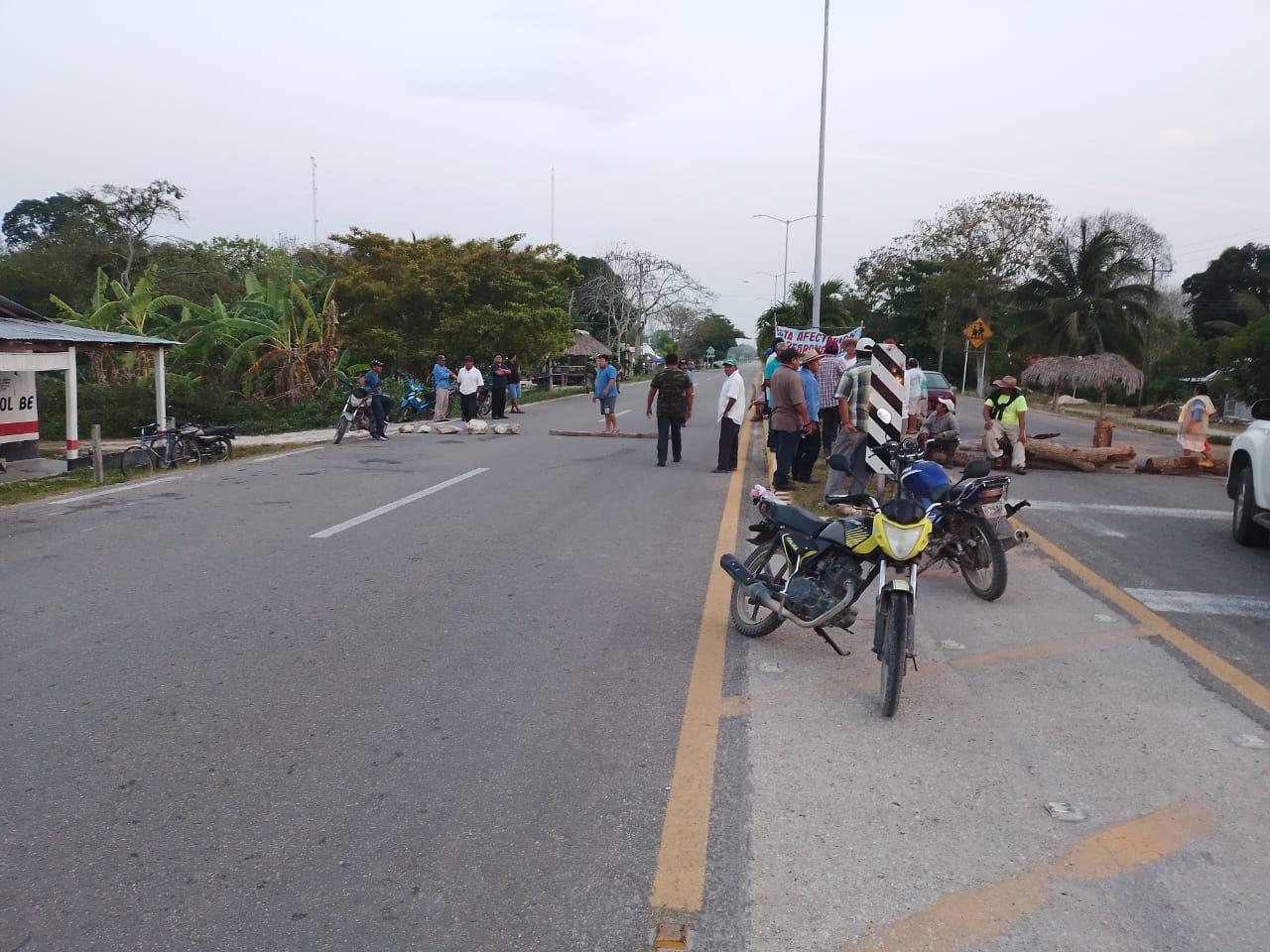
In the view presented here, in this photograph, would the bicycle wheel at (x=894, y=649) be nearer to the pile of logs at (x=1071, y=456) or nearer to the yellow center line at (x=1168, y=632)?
the yellow center line at (x=1168, y=632)

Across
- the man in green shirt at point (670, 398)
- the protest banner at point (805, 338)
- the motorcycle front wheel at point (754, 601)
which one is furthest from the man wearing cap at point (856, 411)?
the protest banner at point (805, 338)

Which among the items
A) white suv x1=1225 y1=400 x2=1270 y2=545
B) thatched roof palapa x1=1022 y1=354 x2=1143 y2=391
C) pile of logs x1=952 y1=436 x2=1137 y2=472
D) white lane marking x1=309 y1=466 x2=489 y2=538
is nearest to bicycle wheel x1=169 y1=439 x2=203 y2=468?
white lane marking x1=309 y1=466 x2=489 y2=538

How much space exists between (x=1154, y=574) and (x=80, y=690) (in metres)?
7.79

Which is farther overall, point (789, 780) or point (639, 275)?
→ point (639, 275)

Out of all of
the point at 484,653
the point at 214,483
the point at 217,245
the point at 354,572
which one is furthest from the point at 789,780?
the point at 217,245

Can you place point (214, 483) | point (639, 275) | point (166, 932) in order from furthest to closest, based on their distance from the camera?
point (639, 275) → point (214, 483) → point (166, 932)

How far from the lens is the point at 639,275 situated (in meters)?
69.0

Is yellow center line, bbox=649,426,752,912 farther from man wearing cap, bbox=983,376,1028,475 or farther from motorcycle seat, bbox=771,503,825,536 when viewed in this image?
man wearing cap, bbox=983,376,1028,475

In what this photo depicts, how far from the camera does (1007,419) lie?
14.6m

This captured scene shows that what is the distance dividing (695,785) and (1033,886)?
1328mm

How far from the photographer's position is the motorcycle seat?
232 inches

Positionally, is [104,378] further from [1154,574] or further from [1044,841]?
[1044,841]

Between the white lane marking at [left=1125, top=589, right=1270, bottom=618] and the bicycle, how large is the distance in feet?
47.3

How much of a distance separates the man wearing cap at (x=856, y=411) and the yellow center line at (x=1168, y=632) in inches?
81.5
